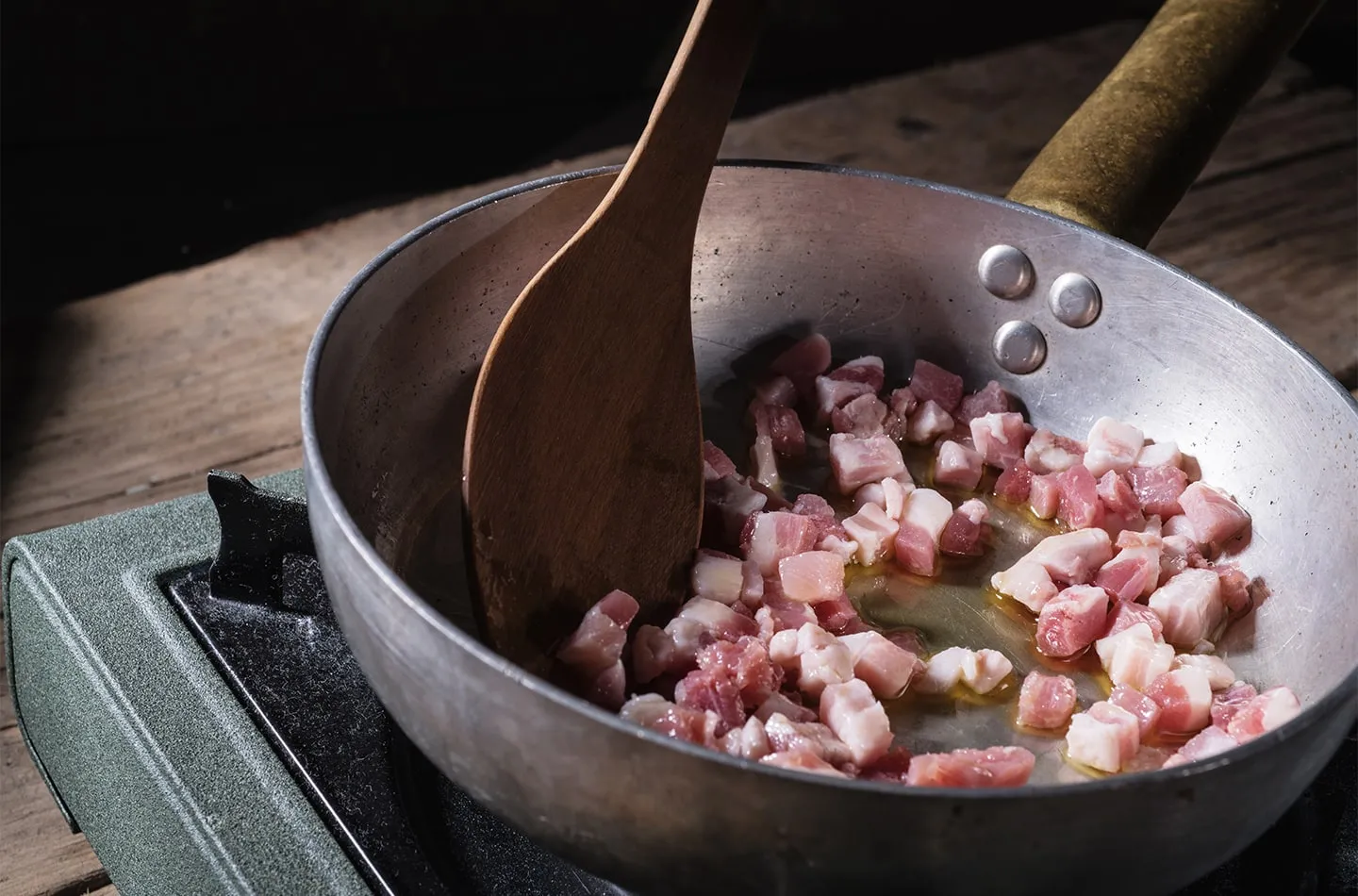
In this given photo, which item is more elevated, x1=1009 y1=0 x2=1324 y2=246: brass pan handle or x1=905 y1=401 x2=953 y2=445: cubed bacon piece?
x1=1009 y1=0 x2=1324 y2=246: brass pan handle

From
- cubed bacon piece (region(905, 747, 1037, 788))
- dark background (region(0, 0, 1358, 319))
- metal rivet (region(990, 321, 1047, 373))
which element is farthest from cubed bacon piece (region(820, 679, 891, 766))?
dark background (region(0, 0, 1358, 319))

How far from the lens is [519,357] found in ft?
3.18

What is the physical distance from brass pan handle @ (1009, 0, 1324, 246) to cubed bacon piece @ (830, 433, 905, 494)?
256 mm

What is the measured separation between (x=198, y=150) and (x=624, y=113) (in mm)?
875

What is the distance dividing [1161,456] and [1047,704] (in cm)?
31

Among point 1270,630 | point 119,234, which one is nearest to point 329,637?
point 1270,630

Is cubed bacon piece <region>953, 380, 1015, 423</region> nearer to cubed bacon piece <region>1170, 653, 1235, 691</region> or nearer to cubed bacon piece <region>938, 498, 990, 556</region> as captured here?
cubed bacon piece <region>938, 498, 990, 556</region>

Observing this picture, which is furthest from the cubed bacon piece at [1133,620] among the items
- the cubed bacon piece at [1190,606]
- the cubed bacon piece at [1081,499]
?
the cubed bacon piece at [1081,499]

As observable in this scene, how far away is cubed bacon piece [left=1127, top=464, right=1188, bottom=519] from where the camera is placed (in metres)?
1.18

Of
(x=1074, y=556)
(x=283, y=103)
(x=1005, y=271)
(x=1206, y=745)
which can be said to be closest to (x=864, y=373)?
(x=1005, y=271)

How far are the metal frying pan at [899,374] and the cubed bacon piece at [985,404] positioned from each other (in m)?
0.03

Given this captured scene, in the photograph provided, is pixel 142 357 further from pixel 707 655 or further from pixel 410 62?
pixel 410 62

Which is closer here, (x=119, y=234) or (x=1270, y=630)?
(x=1270, y=630)

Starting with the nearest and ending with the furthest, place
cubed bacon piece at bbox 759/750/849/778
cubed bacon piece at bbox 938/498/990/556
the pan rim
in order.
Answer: the pan rim, cubed bacon piece at bbox 759/750/849/778, cubed bacon piece at bbox 938/498/990/556
